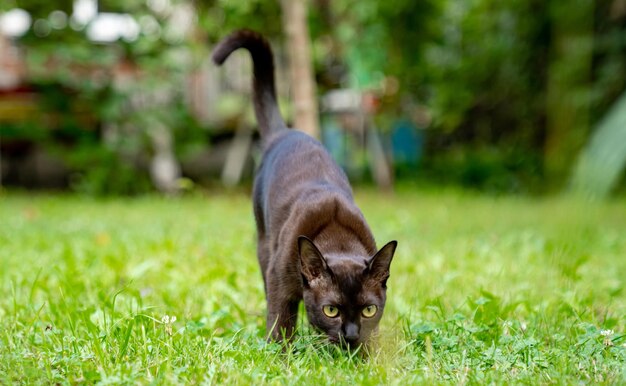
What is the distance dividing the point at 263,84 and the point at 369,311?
1.56 metres

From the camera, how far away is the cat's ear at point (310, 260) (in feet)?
7.73

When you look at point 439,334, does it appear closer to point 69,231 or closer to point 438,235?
point 438,235

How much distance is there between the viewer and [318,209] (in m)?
2.66

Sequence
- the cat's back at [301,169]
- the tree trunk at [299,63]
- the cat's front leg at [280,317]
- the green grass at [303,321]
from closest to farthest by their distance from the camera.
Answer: the green grass at [303,321] < the cat's front leg at [280,317] < the cat's back at [301,169] < the tree trunk at [299,63]

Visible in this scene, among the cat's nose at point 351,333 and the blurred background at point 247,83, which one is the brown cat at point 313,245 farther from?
the blurred background at point 247,83

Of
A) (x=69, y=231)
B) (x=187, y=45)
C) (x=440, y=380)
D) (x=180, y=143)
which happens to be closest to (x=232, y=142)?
(x=180, y=143)

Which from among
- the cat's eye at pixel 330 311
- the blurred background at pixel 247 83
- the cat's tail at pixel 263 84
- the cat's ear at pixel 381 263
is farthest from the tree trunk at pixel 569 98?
the blurred background at pixel 247 83

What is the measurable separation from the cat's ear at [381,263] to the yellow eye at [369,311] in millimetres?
94

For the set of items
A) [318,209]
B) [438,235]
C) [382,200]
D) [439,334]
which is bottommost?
[382,200]

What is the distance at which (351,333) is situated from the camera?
2.30m

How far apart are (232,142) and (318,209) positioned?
348 inches

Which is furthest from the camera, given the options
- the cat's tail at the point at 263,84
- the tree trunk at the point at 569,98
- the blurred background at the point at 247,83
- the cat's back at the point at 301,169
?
the blurred background at the point at 247,83

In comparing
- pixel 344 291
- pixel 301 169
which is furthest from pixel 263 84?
pixel 344 291

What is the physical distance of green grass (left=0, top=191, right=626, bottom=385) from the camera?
2.04 m
